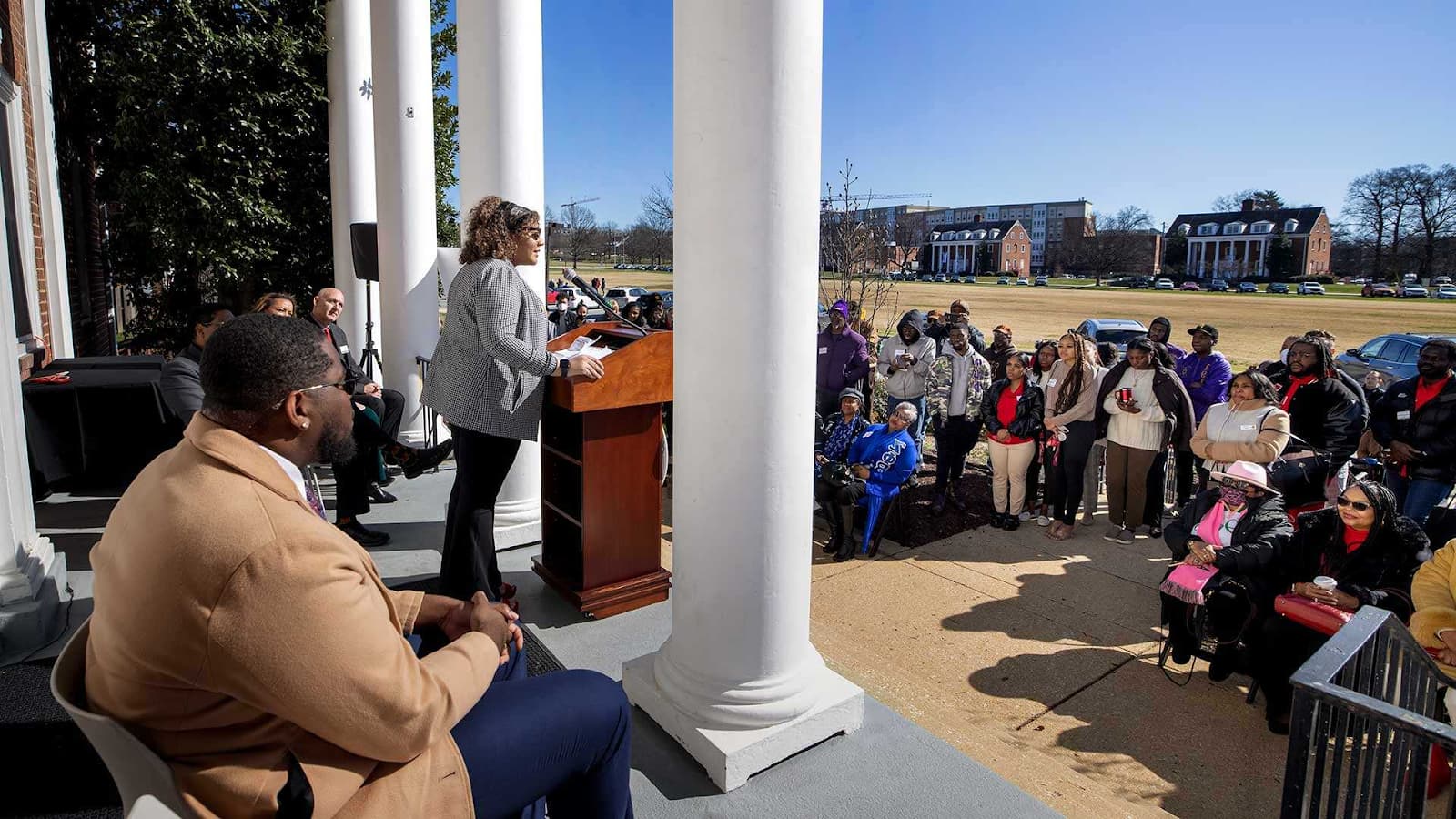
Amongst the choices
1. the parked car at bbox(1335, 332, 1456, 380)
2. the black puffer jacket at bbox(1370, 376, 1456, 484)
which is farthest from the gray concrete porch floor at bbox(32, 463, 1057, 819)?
the parked car at bbox(1335, 332, 1456, 380)

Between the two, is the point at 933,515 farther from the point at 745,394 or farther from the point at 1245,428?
the point at 745,394

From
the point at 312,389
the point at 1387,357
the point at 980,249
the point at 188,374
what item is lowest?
the point at 1387,357

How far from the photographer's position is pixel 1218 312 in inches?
2032

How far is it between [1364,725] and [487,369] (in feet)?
10.5

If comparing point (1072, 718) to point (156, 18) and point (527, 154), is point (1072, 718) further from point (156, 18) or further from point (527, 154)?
point (156, 18)

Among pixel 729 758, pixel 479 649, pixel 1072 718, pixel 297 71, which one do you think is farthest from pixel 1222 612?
pixel 297 71

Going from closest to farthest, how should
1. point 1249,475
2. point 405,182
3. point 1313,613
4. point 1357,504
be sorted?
point 1313,613, point 1357,504, point 1249,475, point 405,182

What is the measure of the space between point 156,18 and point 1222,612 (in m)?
12.4

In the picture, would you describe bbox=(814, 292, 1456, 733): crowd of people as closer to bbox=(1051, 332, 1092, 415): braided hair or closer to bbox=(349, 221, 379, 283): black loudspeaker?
bbox=(1051, 332, 1092, 415): braided hair

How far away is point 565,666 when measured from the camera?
3727mm

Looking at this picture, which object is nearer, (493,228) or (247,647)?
(247,647)

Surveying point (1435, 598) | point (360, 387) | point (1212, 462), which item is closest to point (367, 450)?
point (360, 387)

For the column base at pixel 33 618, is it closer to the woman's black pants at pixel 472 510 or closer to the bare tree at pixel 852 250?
the woman's black pants at pixel 472 510

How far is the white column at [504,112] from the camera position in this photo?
16.1 ft
